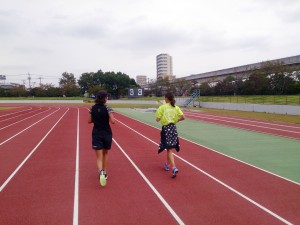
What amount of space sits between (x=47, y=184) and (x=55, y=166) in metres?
1.71

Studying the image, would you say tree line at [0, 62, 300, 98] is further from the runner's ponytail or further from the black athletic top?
the black athletic top

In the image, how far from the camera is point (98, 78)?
9556 centimetres

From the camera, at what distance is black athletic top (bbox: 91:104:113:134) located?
6652 millimetres

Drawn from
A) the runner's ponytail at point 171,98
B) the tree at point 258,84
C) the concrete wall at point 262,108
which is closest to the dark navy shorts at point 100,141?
the runner's ponytail at point 171,98

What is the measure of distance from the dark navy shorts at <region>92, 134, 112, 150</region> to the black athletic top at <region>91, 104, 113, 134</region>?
12 cm

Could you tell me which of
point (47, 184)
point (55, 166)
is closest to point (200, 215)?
point (47, 184)

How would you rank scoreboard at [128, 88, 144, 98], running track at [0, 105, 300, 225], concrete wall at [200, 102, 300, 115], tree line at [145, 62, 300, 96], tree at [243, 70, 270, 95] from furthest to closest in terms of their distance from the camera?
scoreboard at [128, 88, 144, 98], tree at [243, 70, 270, 95], tree line at [145, 62, 300, 96], concrete wall at [200, 102, 300, 115], running track at [0, 105, 300, 225]

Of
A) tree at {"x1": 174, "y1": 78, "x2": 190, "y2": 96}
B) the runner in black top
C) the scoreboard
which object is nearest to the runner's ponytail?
the runner in black top

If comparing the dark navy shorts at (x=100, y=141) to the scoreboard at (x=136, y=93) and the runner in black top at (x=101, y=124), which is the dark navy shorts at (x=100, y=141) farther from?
the scoreboard at (x=136, y=93)

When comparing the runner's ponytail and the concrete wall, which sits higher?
the runner's ponytail

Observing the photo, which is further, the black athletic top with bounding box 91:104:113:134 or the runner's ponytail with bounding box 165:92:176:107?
the runner's ponytail with bounding box 165:92:176:107

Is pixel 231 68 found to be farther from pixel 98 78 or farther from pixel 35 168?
pixel 35 168

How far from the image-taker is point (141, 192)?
6.17 metres

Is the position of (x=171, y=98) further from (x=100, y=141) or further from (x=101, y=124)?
(x=100, y=141)
